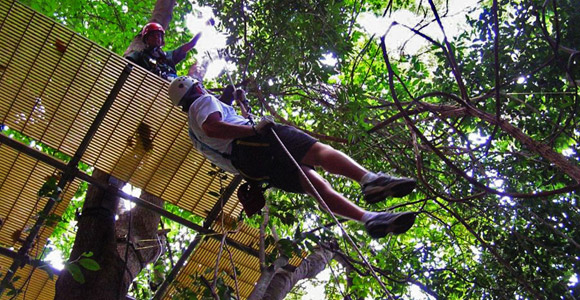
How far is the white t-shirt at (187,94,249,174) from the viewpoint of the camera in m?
3.37

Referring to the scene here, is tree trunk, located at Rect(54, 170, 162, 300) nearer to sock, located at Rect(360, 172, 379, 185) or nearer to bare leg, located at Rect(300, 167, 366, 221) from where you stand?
bare leg, located at Rect(300, 167, 366, 221)

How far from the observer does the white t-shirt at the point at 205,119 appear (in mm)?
3369

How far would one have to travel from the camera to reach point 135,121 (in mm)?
4051

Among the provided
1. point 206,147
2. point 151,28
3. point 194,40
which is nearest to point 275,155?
point 206,147

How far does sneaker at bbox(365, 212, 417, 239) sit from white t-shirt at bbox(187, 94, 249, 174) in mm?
1176

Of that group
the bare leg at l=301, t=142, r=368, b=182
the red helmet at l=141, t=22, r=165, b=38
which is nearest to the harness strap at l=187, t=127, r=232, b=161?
the bare leg at l=301, t=142, r=368, b=182

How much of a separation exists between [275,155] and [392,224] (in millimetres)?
1008

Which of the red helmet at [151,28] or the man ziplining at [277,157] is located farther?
the red helmet at [151,28]

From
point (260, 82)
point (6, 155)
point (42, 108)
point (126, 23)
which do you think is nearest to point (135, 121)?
point (42, 108)

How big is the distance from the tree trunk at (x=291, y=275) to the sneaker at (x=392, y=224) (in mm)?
1342

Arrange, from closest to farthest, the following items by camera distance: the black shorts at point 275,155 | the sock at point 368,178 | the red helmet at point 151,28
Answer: the sock at point 368,178, the black shorts at point 275,155, the red helmet at point 151,28

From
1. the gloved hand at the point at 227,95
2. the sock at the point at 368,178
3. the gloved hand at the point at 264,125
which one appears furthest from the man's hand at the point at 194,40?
the sock at the point at 368,178

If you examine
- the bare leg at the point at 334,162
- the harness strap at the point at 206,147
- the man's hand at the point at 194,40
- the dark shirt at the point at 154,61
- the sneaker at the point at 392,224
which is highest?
the man's hand at the point at 194,40

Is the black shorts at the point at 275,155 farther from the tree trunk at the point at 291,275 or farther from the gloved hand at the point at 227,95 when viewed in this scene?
the tree trunk at the point at 291,275
